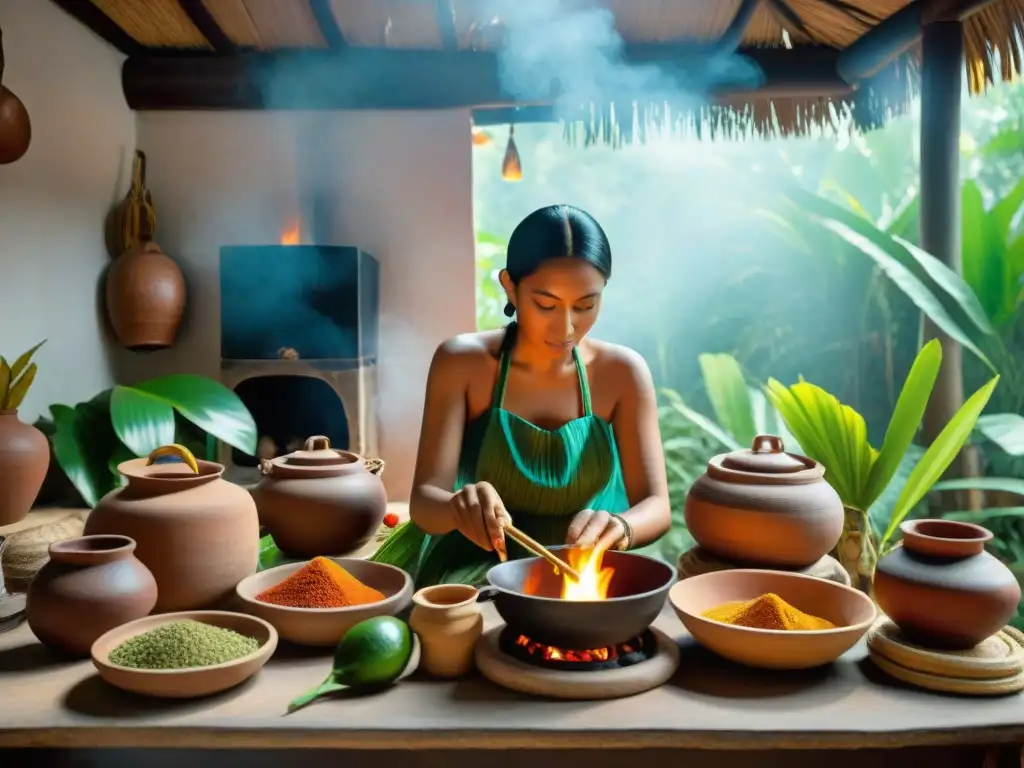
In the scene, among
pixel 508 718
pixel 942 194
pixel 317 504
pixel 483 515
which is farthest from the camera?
pixel 942 194

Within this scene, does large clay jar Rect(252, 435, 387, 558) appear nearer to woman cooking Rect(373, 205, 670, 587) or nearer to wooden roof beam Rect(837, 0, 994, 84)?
woman cooking Rect(373, 205, 670, 587)

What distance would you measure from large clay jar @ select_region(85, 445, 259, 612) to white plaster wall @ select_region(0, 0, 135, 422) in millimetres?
2090

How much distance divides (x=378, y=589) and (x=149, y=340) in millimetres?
3026

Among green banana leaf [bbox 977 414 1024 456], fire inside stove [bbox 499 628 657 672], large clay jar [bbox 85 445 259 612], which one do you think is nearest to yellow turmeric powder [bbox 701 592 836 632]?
fire inside stove [bbox 499 628 657 672]

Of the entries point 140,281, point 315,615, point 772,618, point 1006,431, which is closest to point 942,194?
point 1006,431

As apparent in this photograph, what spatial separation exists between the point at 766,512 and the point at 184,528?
120 centimetres

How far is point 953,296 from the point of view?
349 centimetres

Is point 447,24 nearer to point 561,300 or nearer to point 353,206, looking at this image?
point 353,206

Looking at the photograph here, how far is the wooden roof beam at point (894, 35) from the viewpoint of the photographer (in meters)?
3.34

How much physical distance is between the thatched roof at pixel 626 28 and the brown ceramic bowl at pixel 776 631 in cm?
287

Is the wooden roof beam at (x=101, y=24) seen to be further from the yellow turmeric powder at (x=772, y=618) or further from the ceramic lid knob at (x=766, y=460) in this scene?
the yellow turmeric powder at (x=772, y=618)

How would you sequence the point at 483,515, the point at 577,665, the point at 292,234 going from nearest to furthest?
the point at 577,665, the point at 483,515, the point at 292,234

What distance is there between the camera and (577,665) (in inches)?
54.4

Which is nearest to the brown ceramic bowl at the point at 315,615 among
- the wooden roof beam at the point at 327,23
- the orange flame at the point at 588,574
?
the orange flame at the point at 588,574
